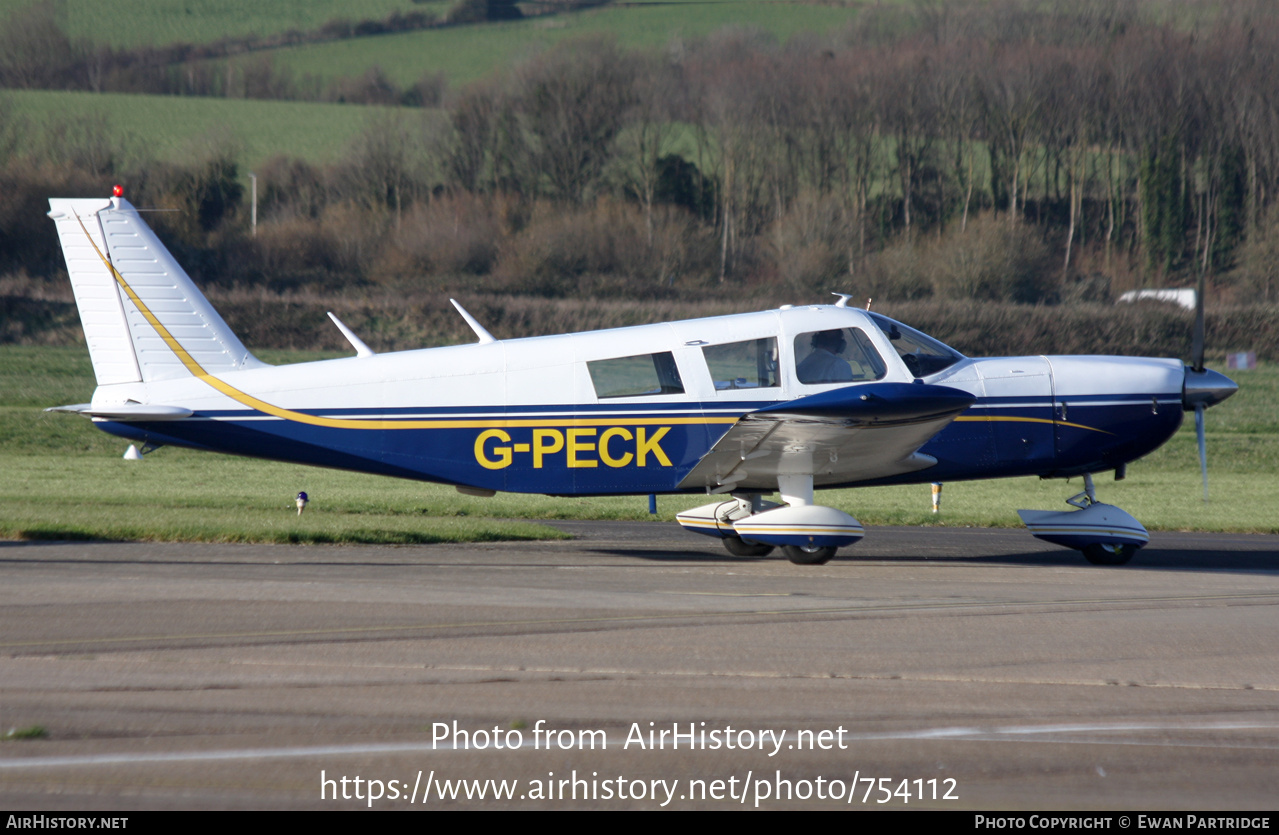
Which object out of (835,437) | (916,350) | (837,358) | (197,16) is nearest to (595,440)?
(835,437)

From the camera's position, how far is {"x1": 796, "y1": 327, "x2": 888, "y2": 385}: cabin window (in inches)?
396

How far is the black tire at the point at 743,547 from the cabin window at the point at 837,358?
6.56 ft

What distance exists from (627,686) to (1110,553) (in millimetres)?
6852

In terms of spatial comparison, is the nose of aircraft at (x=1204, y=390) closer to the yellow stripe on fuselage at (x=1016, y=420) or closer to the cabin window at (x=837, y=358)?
the yellow stripe on fuselage at (x=1016, y=420)

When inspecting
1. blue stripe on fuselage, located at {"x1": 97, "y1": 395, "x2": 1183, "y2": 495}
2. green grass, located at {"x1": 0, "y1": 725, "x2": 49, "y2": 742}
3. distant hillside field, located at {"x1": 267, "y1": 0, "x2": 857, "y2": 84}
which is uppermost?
distant hillside field, located at {"x1": 267, "y1": 0, "x2": 857, "y2": 84}

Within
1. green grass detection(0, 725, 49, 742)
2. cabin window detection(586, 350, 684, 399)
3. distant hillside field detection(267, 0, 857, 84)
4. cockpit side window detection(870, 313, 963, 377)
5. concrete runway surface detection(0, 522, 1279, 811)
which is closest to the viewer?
concrete runway surface detection(0, 522, 1279, 811)

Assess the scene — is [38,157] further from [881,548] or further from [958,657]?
[958,657]

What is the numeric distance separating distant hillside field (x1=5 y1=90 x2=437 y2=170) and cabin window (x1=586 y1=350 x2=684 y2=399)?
53.5 metres

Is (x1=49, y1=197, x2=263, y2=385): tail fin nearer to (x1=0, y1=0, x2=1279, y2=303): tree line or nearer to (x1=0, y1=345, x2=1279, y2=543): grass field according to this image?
(x1=0, y1=345, x2=1279, y2=543): grass field

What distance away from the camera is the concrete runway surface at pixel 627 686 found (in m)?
4.23

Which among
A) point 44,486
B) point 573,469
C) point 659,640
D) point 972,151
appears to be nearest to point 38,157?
point 44,486

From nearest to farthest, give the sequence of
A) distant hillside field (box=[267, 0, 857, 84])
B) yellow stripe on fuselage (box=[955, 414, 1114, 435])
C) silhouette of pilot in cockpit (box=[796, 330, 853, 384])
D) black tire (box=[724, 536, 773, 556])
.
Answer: silhouette of pilot in cockpit (box=[796, 330, 853, 384])
yellow stripe on fuselage (box=[955, 414, 1114, 435])
black tire (box=[724, 536, 773, 556])
distant hillside field (box=[267, 0, 857, 84])

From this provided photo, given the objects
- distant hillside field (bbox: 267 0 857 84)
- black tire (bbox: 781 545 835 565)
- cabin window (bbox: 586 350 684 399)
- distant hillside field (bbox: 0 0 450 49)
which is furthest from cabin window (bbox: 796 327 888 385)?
distant hillside field (bbox: 0 0 450 49)

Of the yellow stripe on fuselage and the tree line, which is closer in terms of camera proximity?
the yellow stripe on fuselage
